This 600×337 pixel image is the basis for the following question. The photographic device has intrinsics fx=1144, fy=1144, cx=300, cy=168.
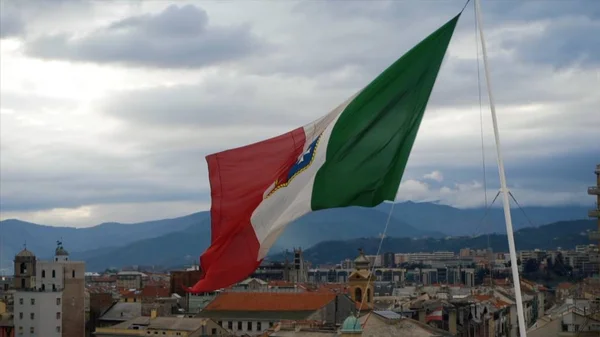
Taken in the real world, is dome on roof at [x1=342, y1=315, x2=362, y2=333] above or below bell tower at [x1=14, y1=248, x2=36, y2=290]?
below

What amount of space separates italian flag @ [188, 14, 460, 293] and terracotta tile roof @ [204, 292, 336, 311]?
7498cm

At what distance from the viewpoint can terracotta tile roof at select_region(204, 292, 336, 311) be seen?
9381cm

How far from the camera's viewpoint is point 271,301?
96.3 meters

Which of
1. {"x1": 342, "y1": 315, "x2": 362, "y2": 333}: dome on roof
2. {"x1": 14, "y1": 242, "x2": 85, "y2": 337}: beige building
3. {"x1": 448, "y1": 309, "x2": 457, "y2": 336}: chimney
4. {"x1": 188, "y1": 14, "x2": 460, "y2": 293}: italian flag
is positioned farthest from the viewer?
{"x1": 14, "y1": 242, "x2": 85, "y2": 337}: beige building

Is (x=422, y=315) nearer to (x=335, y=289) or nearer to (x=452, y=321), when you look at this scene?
(x=452, y=321)

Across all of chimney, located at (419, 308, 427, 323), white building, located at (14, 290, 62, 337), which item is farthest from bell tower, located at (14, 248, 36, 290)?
chimney, located at (419, 308, 427, 323)

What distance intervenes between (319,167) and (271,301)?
80.2 metres

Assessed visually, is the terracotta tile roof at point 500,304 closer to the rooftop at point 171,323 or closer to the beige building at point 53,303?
the rooftop at point 171,323

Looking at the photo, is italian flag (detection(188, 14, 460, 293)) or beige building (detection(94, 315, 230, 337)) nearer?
italian flag (detection(188, 14, 460, 293))

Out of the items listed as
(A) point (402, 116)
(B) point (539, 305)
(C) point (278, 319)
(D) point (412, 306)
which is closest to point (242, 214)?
(A) point (402, 116)

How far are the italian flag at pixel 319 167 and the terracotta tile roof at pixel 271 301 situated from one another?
246 feet

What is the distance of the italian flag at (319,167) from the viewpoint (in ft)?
53.4

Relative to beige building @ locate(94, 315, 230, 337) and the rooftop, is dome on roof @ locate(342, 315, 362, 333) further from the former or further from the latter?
the rooftop

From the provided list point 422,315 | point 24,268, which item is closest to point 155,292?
point 24,268
